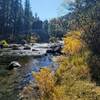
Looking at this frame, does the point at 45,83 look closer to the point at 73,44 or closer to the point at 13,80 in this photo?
the point at 13,80

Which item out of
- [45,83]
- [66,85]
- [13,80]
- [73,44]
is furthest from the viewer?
[73,44]

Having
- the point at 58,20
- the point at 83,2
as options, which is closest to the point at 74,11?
the point at 83,2

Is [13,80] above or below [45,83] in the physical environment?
below

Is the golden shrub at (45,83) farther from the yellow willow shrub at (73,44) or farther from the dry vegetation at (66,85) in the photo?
the yellow willow shrub at (73,44)

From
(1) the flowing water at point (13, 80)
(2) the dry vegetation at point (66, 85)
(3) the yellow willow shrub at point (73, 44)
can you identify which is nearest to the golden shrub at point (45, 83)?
(2) the dry vegetation at point (66, 85)

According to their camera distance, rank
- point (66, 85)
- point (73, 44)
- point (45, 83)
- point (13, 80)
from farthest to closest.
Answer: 1. point (73, 44)
2. point (13, 80)
3. point (66, 85)
4. point (45, 83)

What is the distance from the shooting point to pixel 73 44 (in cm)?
3055

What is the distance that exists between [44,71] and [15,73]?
1675cm

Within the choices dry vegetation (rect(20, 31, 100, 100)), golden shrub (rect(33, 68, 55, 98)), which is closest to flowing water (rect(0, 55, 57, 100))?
dry vegetation (rect(20, 31, 100, 100))

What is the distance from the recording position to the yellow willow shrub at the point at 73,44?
1178 inches

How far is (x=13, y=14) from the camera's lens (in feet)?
360

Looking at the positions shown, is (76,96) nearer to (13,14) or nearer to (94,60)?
(94,60)

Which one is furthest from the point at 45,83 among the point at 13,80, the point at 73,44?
the point at 73,44

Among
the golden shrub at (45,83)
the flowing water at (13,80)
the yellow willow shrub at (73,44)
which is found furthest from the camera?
the yellow willow shrub at (73,44)
